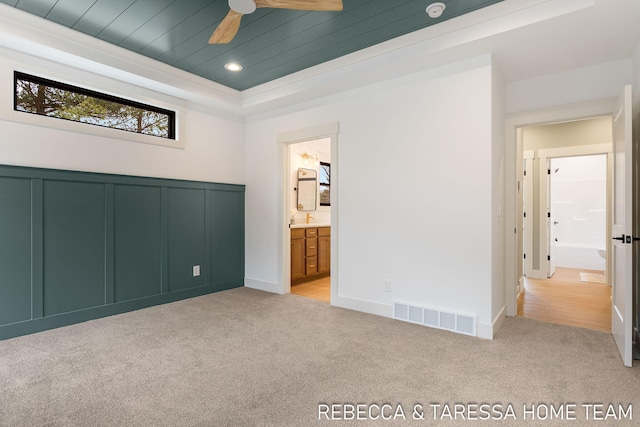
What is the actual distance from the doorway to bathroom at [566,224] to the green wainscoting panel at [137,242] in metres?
4.14

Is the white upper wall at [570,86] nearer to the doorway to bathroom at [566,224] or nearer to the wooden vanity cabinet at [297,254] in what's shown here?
the doorway to bathroom at [566,224]

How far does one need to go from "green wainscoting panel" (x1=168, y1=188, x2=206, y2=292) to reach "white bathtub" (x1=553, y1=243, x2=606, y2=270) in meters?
6.50

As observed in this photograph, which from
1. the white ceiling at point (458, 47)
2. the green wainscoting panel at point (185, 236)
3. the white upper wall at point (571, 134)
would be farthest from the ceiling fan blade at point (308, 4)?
the white upper wall at point (571, 134)

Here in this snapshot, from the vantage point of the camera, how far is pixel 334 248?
3.86 m

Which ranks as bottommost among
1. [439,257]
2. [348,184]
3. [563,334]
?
[563,334]

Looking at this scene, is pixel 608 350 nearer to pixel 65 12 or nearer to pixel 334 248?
pixel 334 248

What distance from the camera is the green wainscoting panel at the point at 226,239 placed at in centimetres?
451

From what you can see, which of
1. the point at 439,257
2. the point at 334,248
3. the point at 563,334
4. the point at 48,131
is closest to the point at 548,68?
the point at 439,257

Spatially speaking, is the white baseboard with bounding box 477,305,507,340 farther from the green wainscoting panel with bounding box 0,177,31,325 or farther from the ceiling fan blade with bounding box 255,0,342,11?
the green wainscoting panel with bounding box 0,177,31,325

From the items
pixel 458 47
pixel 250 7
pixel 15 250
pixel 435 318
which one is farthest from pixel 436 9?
pixel 15 250

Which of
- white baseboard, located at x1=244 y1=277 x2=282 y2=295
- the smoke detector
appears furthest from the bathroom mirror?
the smoke detector

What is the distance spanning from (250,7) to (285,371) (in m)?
2.46

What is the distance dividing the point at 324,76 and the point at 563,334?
10.9ft

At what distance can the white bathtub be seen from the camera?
6.49 metres
